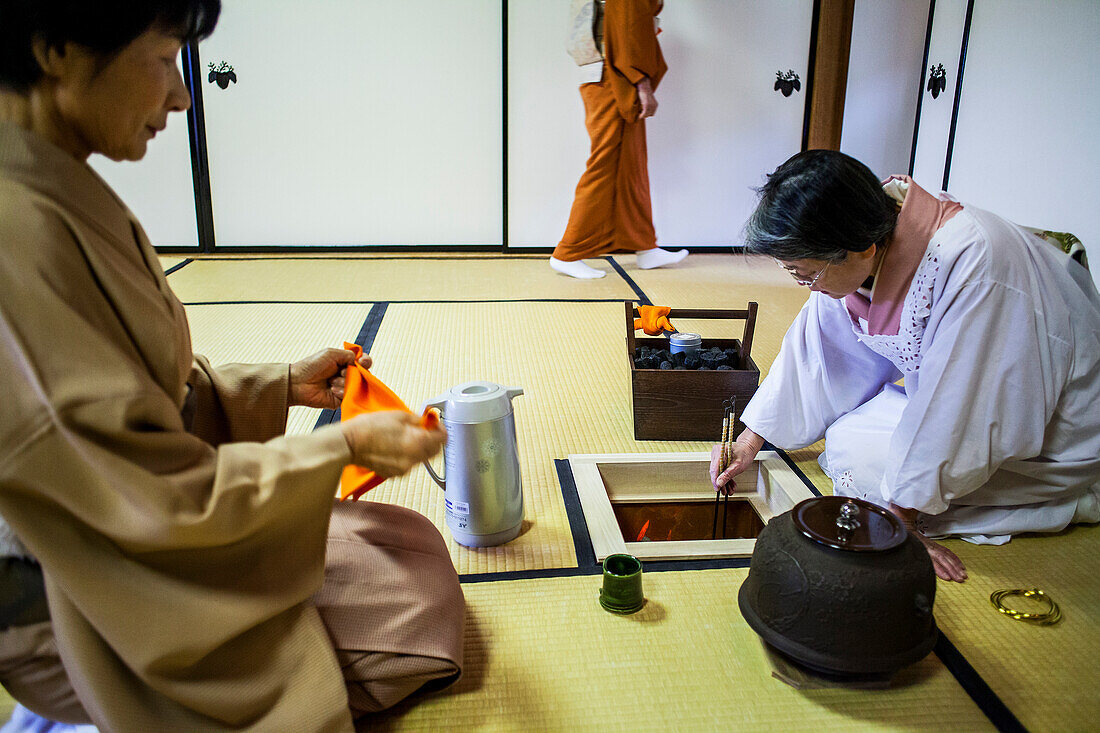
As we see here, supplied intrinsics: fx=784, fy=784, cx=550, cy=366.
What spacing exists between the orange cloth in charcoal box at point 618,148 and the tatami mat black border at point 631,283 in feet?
0.54

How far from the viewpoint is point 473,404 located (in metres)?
1.66

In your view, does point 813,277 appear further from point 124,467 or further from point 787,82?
point 787,82

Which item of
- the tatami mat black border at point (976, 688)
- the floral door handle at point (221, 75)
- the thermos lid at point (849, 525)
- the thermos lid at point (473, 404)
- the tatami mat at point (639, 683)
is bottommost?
the tatami mat at point (639, 683)

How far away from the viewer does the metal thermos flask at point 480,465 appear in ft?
5.49

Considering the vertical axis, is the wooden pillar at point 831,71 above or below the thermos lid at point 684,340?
above

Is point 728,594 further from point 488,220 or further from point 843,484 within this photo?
point 488,220

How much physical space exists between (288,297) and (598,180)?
183cm

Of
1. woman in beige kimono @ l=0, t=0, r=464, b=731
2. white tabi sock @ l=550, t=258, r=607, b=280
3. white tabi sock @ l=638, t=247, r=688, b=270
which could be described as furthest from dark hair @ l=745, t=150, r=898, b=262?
white tabi sock @ l=638, t=247, r=688, b=270

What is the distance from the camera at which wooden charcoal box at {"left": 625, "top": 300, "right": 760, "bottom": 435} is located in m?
2.30

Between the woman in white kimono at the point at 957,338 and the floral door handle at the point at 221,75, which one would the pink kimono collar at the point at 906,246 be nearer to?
the woman in white kimono at the point at 957,338

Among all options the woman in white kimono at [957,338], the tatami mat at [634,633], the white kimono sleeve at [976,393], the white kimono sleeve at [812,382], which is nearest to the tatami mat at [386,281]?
the tatami mat at [634,633]

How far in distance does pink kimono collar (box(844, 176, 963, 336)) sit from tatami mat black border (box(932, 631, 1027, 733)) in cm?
70

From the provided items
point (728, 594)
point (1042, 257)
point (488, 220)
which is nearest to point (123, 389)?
point (728, 594)

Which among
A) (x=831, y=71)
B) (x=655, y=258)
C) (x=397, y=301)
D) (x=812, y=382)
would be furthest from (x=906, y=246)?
(x=831, y=71)
